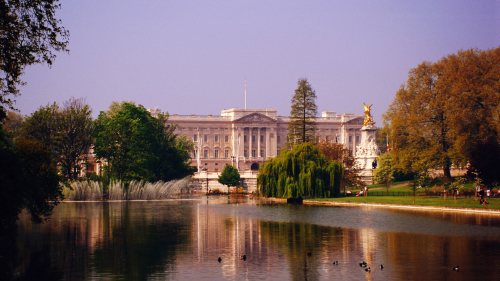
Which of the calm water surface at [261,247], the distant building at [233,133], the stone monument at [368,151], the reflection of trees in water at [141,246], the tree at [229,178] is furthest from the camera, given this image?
the distant building at [233,133]

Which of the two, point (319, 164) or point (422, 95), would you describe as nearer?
point (319, 164)

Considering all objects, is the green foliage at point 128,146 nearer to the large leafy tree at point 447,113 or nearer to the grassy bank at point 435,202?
the grassy bank at point 435,202

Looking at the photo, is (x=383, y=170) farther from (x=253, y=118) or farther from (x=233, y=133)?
(x=233, y=133)

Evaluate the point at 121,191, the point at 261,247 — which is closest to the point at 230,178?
the point at 121,191

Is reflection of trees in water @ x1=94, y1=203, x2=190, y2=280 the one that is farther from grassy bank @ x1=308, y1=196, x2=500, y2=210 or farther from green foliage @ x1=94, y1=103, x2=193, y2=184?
green foliage @ x1=94, y1=103, x2=193, y2=184

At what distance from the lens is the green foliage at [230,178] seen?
338 ft

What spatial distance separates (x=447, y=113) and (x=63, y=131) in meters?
46.5

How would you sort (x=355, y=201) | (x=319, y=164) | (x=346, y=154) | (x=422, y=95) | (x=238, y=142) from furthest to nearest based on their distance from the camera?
1. (x=238, y=142)
2. (x=346, y=154)
3. (x=422, y=95)
4. (x=319, y=164)
5. (x=355, y=201)

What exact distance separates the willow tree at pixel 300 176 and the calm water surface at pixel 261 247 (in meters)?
17.9

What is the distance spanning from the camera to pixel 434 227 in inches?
1362

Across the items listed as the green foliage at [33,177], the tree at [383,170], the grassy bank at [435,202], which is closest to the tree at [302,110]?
the tree at [383,170]

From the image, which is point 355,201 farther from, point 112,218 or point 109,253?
point 109,253

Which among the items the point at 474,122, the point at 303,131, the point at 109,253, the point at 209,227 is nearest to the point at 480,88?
the point at 474,122

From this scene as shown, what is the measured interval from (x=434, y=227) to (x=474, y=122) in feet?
113
